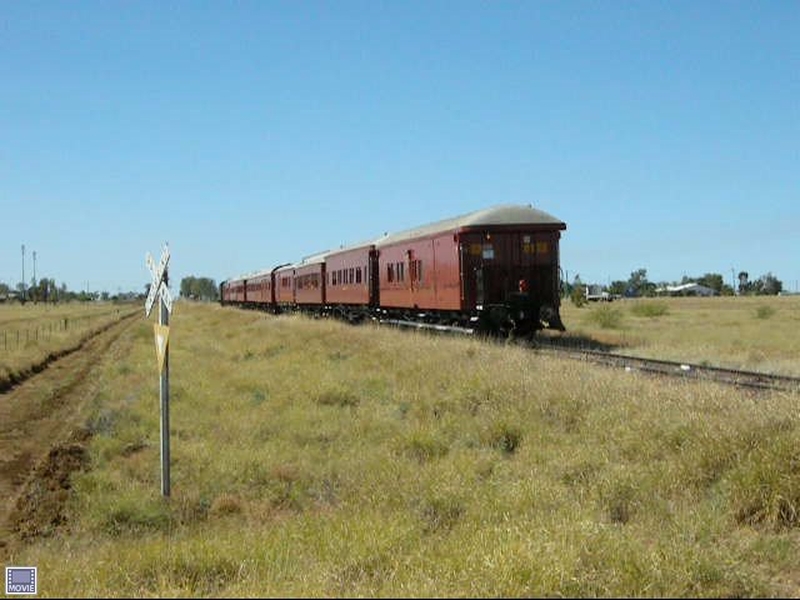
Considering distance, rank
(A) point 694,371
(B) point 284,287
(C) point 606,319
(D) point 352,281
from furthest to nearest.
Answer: (B) point 284,287
(C) point 606,319
(D) point 352,281
(A) point 694,371

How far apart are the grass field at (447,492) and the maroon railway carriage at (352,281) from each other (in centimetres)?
1697

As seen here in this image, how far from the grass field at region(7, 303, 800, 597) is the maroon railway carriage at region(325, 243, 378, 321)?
17.0m

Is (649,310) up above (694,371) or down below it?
above

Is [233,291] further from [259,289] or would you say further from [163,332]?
[163,332]

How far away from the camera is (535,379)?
13.4m

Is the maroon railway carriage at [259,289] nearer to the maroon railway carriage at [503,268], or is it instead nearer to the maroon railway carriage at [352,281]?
the maroon railway carriage at [352,281]

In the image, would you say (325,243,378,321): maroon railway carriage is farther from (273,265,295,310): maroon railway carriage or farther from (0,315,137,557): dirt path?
(273,265,295,310): maroon railway carriage

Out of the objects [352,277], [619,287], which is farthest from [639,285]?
[352,277]

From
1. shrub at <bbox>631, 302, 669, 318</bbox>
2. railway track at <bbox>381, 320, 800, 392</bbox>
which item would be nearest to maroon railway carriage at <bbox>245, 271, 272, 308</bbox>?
shrub at <bbox>631, 302, 669, 318</bbox>

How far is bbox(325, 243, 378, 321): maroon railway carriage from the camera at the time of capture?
34.1 meters

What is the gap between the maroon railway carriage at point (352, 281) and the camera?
34125 mm

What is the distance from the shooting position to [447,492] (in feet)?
28.0

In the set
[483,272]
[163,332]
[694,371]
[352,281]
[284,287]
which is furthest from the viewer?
[284,287]

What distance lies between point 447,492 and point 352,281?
29.3m
